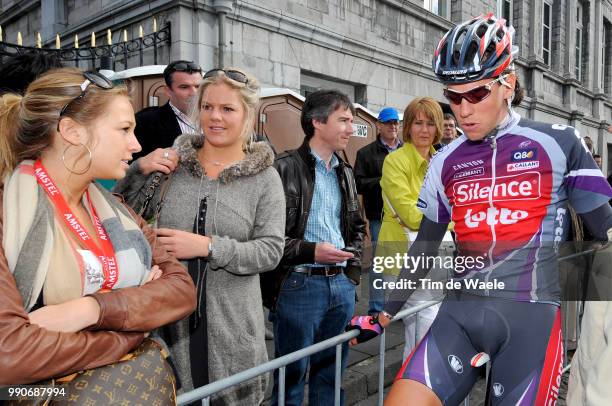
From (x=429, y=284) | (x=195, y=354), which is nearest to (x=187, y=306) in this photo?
(x=195, y=354)

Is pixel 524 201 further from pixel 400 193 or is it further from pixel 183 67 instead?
pixel 183 67

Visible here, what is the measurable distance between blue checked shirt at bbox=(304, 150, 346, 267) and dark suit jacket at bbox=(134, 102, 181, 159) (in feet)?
4.36

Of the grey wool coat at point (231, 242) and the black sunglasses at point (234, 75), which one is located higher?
the black sunglasses at point (234, 75)

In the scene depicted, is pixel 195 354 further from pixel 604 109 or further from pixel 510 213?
pixel 604 109

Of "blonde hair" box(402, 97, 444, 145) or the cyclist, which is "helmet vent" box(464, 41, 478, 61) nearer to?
the cyclist

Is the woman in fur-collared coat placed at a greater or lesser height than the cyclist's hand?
greater

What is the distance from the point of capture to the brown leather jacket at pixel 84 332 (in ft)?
3.78

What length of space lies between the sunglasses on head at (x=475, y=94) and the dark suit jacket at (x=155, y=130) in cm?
241

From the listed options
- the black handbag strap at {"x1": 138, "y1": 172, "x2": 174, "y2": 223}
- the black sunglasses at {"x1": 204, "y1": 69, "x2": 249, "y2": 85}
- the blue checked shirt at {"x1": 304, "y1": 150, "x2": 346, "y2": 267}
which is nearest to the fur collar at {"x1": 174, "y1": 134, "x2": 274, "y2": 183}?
the black handbag strap at {"x1": 138, "y1": 172, "x2": 174, "y2": 223}

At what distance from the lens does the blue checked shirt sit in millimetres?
2988

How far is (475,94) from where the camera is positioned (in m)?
2.03

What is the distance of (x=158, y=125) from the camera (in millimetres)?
3783

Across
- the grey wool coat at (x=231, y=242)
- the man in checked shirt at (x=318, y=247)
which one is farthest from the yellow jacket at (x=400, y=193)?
the grey wool coat at (x=231, y=242)

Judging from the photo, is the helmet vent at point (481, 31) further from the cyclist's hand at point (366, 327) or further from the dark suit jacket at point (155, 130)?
the dark suit jacket at point (155, 130)
